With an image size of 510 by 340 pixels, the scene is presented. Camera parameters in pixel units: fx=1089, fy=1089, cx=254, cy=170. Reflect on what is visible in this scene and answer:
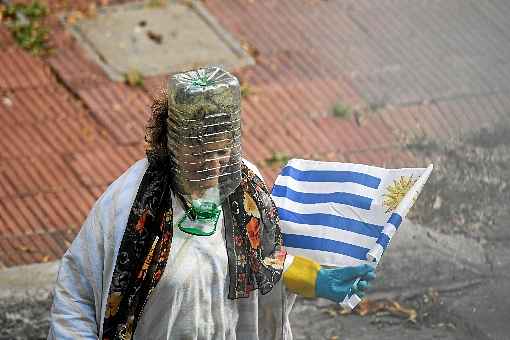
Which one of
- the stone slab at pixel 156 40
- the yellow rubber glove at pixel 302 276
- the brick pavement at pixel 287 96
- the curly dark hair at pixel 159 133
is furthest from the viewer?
the stone slab at pixel 156 40

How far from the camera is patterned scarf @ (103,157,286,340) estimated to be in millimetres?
3764

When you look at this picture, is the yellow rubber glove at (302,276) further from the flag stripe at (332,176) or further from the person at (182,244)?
the flag stripe at (332,176)

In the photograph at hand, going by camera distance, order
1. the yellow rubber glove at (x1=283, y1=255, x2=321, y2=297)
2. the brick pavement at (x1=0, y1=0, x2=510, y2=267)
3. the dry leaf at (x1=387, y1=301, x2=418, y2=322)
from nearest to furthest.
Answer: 1. the yellow rubber glove at (x1=283, y1=255, x2=321, y2=297)
2. the dry leaf at (x1=387, y1=301, x2=418, y2=322)
3. the brick pavement at (x1=0, y1=0, x2=510, y2=267)

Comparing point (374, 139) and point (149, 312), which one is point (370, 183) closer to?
point (149, 312)

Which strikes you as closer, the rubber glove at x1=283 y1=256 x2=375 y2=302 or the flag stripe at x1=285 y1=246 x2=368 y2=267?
the rubber glove at x1=283 y1=256 x2=375 y2=302

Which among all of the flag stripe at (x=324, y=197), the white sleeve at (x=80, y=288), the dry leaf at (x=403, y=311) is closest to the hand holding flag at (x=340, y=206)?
the flag stripe at (x=324, y=197)

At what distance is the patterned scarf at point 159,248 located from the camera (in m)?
3.76

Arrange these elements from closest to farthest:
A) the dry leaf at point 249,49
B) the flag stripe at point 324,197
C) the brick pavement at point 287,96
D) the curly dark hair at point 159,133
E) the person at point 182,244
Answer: the person at point 182,244
the curly dark hair at point 159,133
the flag stripe at point 324,197
the brick pavement at point 287,96
the dry leaf at point 249,49

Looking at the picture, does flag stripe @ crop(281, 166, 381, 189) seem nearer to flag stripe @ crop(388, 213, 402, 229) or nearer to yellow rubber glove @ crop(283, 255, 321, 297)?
flag stripe @ crop(388, 213, 402, 229)

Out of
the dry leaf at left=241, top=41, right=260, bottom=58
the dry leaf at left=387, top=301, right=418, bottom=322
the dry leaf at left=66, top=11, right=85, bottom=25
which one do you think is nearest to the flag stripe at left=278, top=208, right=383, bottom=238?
the dry leaf at left=387, top=301, right=418, bottom=322

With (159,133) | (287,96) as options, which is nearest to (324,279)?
(159,133)

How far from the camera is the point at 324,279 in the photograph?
3.97 m

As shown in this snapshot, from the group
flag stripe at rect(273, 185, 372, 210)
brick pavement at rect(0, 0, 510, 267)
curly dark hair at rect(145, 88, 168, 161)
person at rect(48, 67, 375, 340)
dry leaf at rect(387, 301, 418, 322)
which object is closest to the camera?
person at rect(48, 67, 375, 340)

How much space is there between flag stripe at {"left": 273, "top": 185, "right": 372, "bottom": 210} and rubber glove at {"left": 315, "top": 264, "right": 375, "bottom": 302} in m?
0.31
